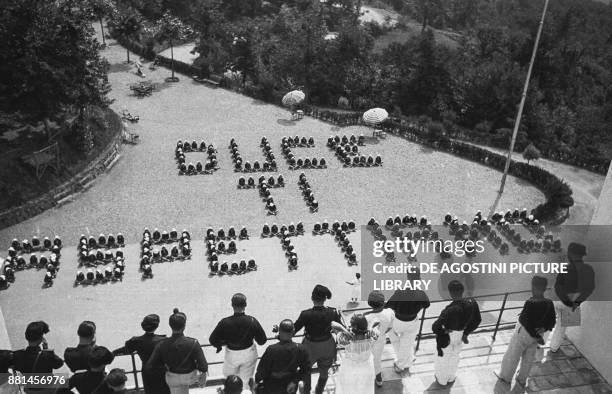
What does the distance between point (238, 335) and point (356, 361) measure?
5.78 ft

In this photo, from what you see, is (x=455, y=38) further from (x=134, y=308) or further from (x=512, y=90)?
(x=134, y=308)

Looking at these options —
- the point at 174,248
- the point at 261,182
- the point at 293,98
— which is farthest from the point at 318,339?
the point at 293,98

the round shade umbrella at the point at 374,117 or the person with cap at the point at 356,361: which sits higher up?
the person with cap at the point at 356,361

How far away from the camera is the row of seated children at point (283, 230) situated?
23.3 metres

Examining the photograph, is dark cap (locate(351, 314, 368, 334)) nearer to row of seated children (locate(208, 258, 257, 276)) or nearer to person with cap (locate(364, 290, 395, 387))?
person with cap (locate(364, 290, 395, 387))

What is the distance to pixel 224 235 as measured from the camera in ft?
75.7

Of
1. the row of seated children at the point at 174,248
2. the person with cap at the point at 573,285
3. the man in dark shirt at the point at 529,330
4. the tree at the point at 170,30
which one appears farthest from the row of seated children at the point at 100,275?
the tree at the point at 170,30

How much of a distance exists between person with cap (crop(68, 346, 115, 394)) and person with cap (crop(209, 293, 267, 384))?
4.90 feet

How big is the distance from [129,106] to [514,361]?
30.6 metres

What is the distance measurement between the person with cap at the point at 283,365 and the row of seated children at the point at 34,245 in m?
16.1

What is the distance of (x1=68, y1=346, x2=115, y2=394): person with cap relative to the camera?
7594 millimetres

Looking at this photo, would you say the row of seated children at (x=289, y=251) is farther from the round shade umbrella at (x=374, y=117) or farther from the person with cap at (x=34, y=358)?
the person with cap at (x=34, y=358)

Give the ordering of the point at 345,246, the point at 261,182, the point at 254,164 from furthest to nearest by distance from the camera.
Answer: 1. the point at 254,164
2. the point at 261,182
3. the point at 345,246

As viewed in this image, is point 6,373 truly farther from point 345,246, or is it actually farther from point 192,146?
point 192,146
